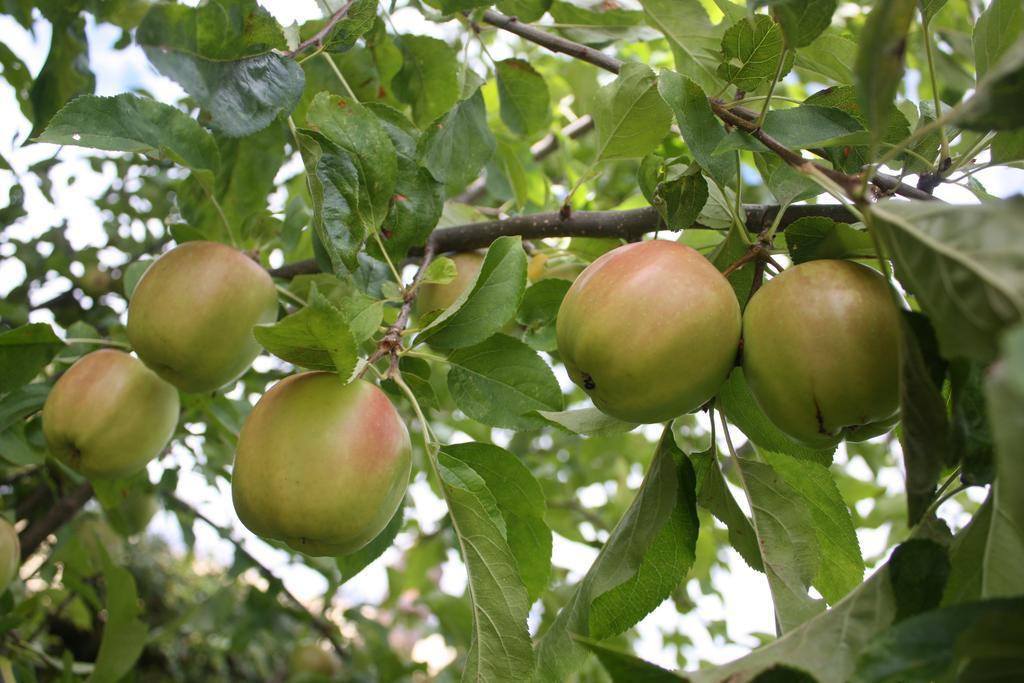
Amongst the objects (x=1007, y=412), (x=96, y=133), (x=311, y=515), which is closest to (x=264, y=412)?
(x=311, y=515)

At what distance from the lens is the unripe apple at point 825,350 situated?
0.68 m

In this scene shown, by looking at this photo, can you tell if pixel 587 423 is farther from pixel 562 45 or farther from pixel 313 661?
pixel 313 661

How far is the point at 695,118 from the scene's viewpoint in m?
0.87

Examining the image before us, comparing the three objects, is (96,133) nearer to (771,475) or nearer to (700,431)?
(771,475)

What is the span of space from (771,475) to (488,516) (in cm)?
35

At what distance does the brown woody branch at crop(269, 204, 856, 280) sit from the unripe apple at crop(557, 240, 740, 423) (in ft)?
0.78

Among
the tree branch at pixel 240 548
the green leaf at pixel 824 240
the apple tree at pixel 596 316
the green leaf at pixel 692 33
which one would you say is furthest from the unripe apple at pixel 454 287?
the tree branch at pixel 240 548

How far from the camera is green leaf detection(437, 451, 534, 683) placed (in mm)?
853

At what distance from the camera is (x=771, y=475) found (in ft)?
3.11

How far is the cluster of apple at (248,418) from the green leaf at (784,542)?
413 millimetres

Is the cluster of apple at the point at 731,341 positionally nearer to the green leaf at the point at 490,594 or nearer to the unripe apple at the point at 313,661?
the green leaf at the point at 490,594

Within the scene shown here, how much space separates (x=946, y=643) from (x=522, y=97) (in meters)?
1.23

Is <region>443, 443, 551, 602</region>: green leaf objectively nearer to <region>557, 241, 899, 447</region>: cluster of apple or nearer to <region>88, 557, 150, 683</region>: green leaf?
<region>557, 241, 899, 447</region>: cluster of apple

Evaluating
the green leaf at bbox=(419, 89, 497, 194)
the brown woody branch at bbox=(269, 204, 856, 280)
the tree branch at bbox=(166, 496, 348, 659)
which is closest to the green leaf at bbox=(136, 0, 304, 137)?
the green leaf at bbox=(419, 89, 497, 194)
